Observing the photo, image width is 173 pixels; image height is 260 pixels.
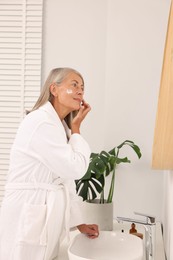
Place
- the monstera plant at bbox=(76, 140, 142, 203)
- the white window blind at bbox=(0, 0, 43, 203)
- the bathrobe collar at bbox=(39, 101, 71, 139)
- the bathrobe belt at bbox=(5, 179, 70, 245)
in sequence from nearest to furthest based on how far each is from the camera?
the bathrobe belt at bbox=(5, 179, 70, 245)
the bathrobe collar at bbox=(39, 101, 71, 139)
the monstera plant at bbox=(76, 140, 142, 203)
the white window blind at bbox=(0, 0, 43, 203)

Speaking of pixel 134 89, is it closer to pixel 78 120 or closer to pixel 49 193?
pixel 78 120

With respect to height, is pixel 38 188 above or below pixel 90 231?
above

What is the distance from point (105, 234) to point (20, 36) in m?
1.55

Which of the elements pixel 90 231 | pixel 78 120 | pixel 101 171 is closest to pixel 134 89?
pixel 101 171

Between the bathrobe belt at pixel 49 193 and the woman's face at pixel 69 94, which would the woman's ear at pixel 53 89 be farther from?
the bathrobe belt at pixel 49 193

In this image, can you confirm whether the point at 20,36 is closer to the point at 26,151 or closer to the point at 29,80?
the point at 29,80

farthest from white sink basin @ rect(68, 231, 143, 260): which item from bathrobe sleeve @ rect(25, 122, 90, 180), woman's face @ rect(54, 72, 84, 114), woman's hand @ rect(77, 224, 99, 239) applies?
woman's face @ rect(54, 72, 84, 114)

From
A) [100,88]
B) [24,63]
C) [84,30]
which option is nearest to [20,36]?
[24,63]

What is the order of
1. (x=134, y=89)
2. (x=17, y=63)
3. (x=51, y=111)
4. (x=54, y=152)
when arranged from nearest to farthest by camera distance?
(x=54, y=152) → (x=51, y=111) → (x=134, y=89) → (x=17, y=63)

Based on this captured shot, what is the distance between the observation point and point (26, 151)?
1.71 metres

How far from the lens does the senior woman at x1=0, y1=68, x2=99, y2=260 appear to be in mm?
1671

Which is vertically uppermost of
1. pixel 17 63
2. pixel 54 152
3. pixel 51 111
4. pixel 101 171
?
pixel 17 63

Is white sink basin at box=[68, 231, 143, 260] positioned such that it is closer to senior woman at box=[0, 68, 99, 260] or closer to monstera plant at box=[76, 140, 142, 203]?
senior woman at box=[0, 68, 99, 260]

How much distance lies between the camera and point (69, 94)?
1856 millimetres
